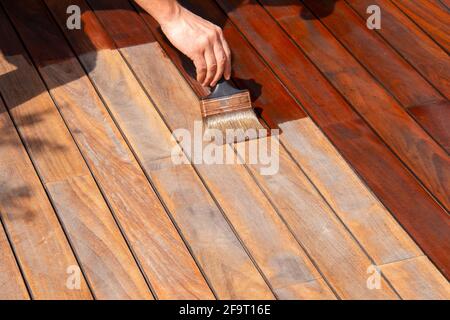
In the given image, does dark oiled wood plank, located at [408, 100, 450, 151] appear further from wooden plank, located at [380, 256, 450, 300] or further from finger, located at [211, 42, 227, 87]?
finger, located at [211, 42, 227, 87]

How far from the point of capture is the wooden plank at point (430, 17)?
12.8 feet

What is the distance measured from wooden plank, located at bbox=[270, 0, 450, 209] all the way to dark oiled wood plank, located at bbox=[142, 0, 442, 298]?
23 centimetres

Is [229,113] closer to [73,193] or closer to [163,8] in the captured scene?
[163,8]

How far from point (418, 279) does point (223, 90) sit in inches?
40.6

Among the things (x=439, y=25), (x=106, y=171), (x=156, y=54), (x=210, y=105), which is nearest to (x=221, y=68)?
(x=210, y=105)

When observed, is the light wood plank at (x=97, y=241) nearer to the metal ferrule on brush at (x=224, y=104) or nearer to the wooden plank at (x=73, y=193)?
the wooden plank at (x=73, y=193)

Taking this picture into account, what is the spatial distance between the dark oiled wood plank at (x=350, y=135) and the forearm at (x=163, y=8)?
780 mm

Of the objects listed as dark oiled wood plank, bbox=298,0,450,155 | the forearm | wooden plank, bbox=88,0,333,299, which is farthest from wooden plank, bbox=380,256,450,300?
the forearm

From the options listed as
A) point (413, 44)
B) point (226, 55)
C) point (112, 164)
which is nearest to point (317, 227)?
point (226, 55)

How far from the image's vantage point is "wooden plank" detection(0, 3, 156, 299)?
2.78 meters

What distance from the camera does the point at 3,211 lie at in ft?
9.86

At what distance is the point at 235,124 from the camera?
11.0ft

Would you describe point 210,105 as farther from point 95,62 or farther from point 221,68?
point 95,62
